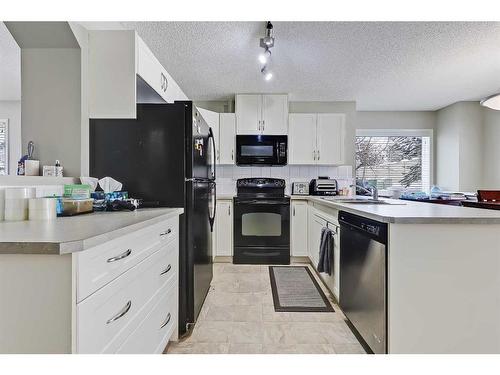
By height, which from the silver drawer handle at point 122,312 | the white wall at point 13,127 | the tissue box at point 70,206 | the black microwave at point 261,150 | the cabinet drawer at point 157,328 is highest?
the black microwave at point 261,150

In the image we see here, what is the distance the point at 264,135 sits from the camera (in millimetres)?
3975

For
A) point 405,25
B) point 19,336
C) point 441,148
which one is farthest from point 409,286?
point 441,148

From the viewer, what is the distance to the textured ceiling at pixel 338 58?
2342 millimetres

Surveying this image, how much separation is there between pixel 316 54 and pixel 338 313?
2.41 m

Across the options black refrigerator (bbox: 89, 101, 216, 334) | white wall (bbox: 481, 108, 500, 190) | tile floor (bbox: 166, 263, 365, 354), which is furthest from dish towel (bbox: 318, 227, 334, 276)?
white wall (bbox: 481, 108, 500, 190)

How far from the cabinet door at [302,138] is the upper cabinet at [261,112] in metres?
0.16

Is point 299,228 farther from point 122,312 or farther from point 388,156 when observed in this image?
point 122,312

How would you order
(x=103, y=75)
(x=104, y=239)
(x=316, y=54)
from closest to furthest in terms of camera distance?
(x=104, y=239) < (x=103, y=75) < (x=316, y=54)

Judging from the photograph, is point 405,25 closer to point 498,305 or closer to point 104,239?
point 498,305

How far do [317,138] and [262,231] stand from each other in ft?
5.21

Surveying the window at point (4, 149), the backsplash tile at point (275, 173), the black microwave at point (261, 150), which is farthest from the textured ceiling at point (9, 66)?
the backsplash tile at point (275, 173)

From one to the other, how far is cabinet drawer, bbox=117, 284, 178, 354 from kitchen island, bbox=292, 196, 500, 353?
1.17m

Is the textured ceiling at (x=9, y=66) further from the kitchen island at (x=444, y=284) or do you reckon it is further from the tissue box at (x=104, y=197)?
the kitchen island at (x=444, y=284)

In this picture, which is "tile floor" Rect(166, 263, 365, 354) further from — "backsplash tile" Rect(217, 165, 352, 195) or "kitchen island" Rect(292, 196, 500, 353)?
"backsplash tile" Rect(217, 165, 352, 195)
